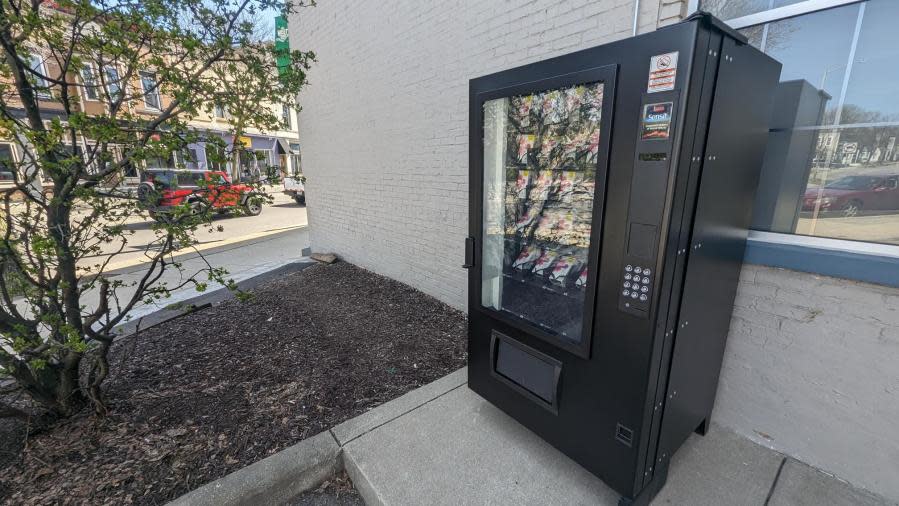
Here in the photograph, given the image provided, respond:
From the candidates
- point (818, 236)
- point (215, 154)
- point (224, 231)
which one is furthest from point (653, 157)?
point (224, 231)

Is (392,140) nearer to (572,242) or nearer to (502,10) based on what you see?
(502,10)

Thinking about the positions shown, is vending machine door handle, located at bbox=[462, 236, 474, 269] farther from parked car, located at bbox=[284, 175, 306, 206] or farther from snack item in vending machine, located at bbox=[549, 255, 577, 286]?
parked car, located at bbox=[284, 175, 306, 206]

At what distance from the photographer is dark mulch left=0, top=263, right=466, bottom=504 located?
6.09 feet

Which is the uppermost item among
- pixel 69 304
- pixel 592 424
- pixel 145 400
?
pixel 69 304

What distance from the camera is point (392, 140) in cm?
454

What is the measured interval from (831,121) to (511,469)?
225cm

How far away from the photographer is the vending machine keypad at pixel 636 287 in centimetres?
132

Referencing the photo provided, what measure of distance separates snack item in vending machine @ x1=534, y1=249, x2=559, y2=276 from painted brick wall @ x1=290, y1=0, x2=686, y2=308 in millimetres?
1471

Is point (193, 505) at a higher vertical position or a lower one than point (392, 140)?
lower

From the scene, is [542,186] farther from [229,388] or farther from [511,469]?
[229,388]

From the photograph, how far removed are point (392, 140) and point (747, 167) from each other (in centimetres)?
368

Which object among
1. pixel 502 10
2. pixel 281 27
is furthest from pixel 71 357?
pixel 281 27

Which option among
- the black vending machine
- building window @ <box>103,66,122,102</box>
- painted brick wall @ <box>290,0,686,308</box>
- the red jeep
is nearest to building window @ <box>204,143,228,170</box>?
the red jeep

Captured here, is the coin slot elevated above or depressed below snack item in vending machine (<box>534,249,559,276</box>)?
above
